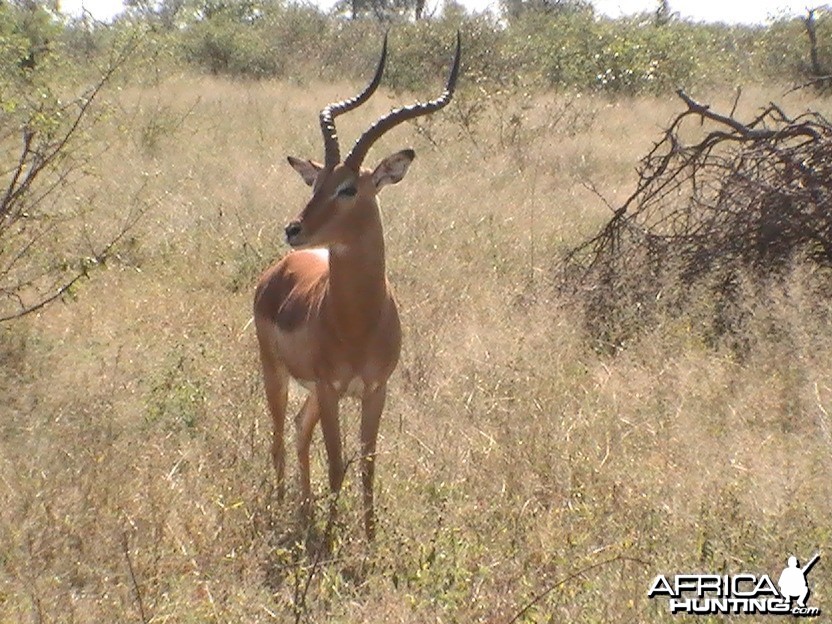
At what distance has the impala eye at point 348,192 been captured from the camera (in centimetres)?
478

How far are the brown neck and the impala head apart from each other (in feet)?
0.21

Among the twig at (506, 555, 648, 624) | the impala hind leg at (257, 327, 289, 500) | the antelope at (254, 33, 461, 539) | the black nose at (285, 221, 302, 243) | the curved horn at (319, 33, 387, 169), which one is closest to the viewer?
the twig at (506, 555, 648, 624)

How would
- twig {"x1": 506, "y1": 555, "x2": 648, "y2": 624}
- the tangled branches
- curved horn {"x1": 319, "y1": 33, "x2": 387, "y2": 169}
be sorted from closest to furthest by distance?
twig {"x1": 506, "y1": 555, "x2": 648, "y2": 624}
curved horn {"x1": 319, "y1": 33, "x2": 387, "y2": 169}
the tangled branches

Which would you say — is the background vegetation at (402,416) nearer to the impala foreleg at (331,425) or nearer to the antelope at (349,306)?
the impala foreleg at (331,425)

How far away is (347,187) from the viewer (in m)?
4.80

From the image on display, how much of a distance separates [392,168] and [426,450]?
143 cm

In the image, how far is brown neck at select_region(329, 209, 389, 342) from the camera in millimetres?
4746

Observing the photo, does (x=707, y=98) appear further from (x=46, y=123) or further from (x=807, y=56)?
(x=46, y=123)

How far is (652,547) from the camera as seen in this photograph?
4156 millimetres

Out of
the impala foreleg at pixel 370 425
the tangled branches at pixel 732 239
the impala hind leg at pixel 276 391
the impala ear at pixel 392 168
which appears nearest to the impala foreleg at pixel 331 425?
the impala foreleg at pixel 370 425

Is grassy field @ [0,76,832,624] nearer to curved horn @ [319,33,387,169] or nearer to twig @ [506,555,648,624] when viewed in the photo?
twig @ [506,555,648,624]

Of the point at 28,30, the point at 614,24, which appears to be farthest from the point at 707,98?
the point at 28,30

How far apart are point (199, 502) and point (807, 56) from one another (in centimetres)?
2162

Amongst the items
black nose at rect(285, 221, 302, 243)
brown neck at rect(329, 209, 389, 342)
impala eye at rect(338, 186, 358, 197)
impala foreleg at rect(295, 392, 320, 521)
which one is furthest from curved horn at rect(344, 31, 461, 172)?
impala foreleg at rect(295, 392, 320, 521)
